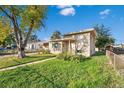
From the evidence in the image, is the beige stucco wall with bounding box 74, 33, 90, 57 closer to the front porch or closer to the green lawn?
the front porch

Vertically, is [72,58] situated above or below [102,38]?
below

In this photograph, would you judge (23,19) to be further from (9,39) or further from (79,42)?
(9,39)

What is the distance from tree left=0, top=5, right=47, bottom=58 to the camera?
13.5m

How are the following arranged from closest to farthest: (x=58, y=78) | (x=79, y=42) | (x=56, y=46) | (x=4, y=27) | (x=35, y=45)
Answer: (x=58, y=78), (x=4, y=27), (x=79, y=42), (x=56, y=46), (x=35, y=45)

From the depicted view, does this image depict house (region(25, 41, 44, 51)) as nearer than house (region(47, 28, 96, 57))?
No

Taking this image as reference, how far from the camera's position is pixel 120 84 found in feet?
20.6

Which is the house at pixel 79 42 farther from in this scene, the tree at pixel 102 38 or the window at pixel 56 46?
the tree at pixel 102 38

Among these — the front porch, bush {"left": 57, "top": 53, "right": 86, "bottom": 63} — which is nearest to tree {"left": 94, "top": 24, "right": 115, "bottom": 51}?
the front porch

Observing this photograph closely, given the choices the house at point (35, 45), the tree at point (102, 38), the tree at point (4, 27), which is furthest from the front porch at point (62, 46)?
the tree at point (102, 38)

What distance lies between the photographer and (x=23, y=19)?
14.0 meters

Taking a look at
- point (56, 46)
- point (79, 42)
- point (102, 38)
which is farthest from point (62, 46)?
point (102, 38)

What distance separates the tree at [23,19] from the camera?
44.2 feet

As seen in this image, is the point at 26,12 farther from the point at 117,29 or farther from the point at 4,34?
the point at 117,29

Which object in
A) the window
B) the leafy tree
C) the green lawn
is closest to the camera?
the green lawn
